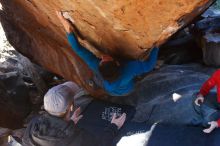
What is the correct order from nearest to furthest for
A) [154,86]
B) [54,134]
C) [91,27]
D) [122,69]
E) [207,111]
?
[54,134]
[207,111]
[91,27]
[122,69]
[154,86]

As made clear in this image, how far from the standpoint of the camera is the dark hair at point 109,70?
3.31 metres

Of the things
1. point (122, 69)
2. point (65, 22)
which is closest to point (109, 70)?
point (122, 69)

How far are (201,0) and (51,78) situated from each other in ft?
8.84

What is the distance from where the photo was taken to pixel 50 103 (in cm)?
287

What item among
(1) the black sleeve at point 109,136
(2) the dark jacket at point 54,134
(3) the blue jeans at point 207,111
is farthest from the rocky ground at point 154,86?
(2) the dark jacket at point 54,134

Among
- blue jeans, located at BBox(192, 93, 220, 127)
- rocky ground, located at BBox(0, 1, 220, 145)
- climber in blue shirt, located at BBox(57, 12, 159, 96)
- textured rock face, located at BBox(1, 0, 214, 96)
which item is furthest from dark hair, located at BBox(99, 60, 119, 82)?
blue jeans, located at BBox(192, 93, 220, 127)

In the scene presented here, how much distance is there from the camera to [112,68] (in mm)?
3322

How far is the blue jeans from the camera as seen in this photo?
313 cm

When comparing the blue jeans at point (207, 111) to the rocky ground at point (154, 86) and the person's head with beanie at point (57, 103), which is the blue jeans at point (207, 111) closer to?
the rocky ground at point (154, 86)

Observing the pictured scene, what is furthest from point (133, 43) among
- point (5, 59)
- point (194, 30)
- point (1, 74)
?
point (5, 59)

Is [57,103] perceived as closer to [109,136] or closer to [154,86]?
[109,136]

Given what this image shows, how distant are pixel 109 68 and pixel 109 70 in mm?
19

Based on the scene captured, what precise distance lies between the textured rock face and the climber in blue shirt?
0.28ft

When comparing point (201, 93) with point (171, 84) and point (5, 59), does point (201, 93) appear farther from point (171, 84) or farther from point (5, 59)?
point (5, 59)
